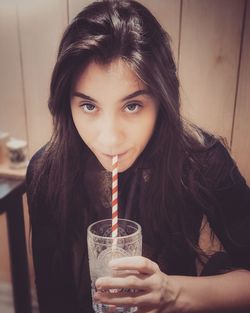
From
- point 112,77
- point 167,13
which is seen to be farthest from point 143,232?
point 167,13

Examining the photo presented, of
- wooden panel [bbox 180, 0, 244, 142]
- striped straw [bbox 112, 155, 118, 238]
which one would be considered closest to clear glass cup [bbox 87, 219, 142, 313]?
striped straw [bbox 112, 155, 118, 238]

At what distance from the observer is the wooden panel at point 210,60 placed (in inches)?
38.1

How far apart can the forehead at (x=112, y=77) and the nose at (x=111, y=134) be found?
0.07m

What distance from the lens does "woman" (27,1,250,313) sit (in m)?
0.83

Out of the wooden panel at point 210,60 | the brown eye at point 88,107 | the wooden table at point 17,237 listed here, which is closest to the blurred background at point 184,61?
the wooden panel at point 210,60

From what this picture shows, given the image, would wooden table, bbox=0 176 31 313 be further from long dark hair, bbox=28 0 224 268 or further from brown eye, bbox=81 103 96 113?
brown eye, bbox=81 103 96 113

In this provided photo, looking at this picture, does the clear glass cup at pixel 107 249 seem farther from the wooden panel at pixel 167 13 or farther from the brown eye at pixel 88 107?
the wooden panel at pixel 167 13

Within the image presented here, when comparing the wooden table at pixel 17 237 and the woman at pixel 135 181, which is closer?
the woman at pixel 135 181

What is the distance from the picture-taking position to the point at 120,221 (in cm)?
97

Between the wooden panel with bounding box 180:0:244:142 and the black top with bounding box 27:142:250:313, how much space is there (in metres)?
0.10

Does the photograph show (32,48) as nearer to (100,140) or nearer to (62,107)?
(62,107)

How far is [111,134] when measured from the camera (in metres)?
0.85

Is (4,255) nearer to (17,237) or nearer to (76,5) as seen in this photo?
(17,237)

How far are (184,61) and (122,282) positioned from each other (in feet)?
1.97
